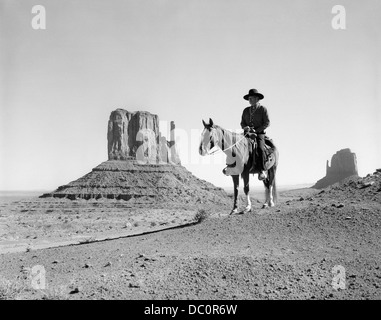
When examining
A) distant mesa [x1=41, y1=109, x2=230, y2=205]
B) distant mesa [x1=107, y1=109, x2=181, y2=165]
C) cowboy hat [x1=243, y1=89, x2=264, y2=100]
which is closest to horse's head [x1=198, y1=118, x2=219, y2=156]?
cowboy hat [x1=243, y1=89, x2=264, y2=100]

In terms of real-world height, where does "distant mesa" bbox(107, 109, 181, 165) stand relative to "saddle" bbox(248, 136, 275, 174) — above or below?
above

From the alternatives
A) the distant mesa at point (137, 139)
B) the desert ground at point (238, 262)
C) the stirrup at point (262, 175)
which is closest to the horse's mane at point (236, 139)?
the stirrup at point (262, 175)

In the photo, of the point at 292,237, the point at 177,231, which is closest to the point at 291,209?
the point at 292,237

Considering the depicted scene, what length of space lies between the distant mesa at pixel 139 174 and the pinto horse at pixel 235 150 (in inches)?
2303

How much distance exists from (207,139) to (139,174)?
9328cm

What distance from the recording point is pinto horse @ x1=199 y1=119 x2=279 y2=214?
8789mm

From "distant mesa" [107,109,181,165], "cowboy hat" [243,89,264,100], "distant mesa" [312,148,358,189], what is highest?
"distant mesa" [107,109,181,165]

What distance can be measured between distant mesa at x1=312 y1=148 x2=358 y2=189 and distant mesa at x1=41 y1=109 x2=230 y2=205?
199 feet

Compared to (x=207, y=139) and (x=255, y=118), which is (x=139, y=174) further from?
(x=207, y=139)

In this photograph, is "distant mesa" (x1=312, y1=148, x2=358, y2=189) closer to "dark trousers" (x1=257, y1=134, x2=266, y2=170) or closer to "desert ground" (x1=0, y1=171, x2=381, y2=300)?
"dark trousers" (x1=257, y1=134, x2=266, y2=170)

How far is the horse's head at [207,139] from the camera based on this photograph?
863 centimetres

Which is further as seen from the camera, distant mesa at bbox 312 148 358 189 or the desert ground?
distant mesa at bbox 312 148 358 189

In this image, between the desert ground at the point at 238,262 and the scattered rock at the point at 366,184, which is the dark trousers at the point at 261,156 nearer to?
the desert ground at the point at 238,262
